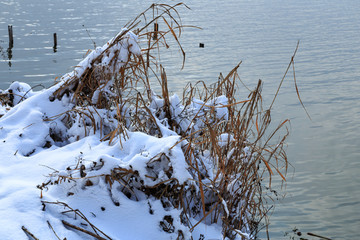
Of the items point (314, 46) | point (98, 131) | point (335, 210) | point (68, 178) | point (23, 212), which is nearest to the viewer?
point (23, 212)

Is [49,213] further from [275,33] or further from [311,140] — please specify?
[275,33]

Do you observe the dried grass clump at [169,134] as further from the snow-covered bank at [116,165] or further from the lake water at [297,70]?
the lake water at [297,70]

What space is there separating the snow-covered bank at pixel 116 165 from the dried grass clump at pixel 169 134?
0.01m

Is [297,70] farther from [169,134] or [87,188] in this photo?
[87,188]

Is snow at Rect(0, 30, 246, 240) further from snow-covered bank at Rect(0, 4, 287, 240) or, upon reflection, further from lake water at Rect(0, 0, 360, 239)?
lake water at Rect(0, 0, 360, 239)

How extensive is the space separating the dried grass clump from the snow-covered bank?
12mm

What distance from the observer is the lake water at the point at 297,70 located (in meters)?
9.35

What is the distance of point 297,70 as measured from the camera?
2270cm

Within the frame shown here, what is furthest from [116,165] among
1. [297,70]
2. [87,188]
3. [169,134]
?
[297,70]

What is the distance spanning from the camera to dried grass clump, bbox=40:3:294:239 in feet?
13.2

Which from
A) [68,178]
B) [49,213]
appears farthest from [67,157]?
[49,213]

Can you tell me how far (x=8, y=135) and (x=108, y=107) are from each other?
108cm

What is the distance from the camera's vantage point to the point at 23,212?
11.8 ft

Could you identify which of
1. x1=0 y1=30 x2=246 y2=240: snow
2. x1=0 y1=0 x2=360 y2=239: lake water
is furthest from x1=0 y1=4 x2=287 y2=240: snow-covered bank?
x1=0 y1=0 x2=360 y2=239: lake water
